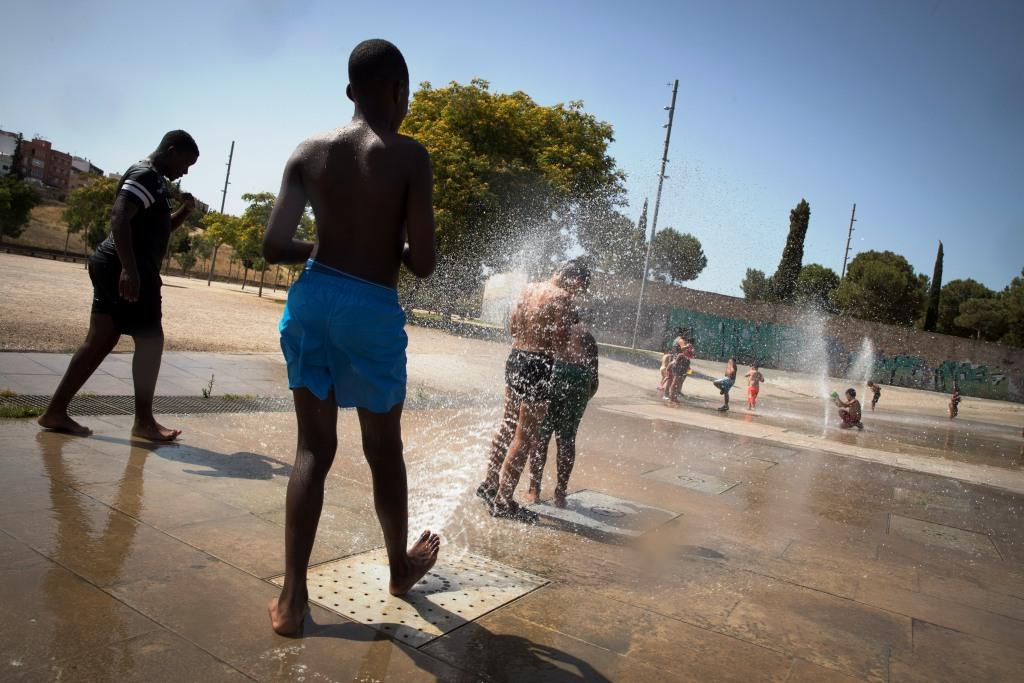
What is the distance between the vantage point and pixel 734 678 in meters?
2.29

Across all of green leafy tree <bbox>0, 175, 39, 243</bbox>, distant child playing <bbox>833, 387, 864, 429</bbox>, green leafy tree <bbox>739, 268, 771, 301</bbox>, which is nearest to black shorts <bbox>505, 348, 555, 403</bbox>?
distant child playing <bbox>833, 387, 864, 429</bbox>

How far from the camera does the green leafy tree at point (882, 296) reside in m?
54.0

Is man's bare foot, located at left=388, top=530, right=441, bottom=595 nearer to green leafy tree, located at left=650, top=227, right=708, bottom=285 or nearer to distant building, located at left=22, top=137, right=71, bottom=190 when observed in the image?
green leafy tree, located at left=650, top=227, right=708, bottom=285

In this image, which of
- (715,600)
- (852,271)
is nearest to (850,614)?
(715,600)

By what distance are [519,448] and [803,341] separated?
118 ft

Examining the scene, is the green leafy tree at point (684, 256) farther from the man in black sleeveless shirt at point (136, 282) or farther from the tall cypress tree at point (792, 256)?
the man in black sleeveless shirt at point (136, 282)

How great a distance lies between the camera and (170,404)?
546cm

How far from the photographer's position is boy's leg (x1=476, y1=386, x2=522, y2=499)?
419 cm

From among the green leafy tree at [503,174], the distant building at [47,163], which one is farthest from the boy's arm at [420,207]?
the distant building at [47,163]

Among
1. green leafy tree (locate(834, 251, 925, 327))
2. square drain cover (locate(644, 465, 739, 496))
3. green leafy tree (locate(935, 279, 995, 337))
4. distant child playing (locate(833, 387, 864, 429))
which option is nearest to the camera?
square drain cover (locate(644, 465, 739, 496))

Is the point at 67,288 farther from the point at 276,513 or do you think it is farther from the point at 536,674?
the point at 536,674

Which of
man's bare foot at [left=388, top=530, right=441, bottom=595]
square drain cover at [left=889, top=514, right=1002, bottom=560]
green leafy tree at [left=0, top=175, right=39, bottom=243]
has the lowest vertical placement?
square drain cover at [left=889, top=514, right=1002, bottom=560]

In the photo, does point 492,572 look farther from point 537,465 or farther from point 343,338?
point 537,465

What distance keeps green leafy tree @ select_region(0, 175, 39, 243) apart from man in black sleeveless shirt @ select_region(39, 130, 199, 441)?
4376cm
